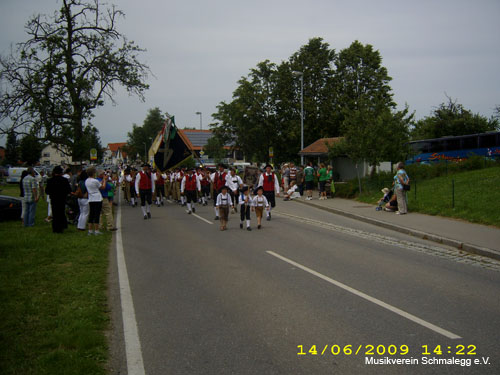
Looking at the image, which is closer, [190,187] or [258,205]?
[258,205]

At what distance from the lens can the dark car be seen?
15.2 m

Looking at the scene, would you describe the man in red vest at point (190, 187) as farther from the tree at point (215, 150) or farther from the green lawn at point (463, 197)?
the tree at point (215, 150)

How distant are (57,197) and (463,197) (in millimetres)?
13396

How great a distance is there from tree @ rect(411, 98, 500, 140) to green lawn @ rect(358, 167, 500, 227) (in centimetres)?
2764

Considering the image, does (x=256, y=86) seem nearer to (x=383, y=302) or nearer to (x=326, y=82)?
(x=326, y=82)

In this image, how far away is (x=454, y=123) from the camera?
48.1 m

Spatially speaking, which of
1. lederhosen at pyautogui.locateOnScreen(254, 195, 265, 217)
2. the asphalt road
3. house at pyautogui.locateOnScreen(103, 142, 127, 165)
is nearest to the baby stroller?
the asphalt road

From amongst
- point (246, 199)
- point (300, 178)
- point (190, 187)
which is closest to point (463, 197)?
point (246, 199)

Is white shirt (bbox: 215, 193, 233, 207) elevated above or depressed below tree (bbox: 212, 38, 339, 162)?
below

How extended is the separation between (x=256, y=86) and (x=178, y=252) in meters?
39.0

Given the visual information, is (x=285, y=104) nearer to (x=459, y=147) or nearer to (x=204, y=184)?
(x=459, y=147)

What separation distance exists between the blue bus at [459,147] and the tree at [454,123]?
7.29 m

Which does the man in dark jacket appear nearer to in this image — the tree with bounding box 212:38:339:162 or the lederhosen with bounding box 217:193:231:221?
the lederhosen with bounding box 217:193:231:221

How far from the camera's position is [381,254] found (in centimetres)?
893
